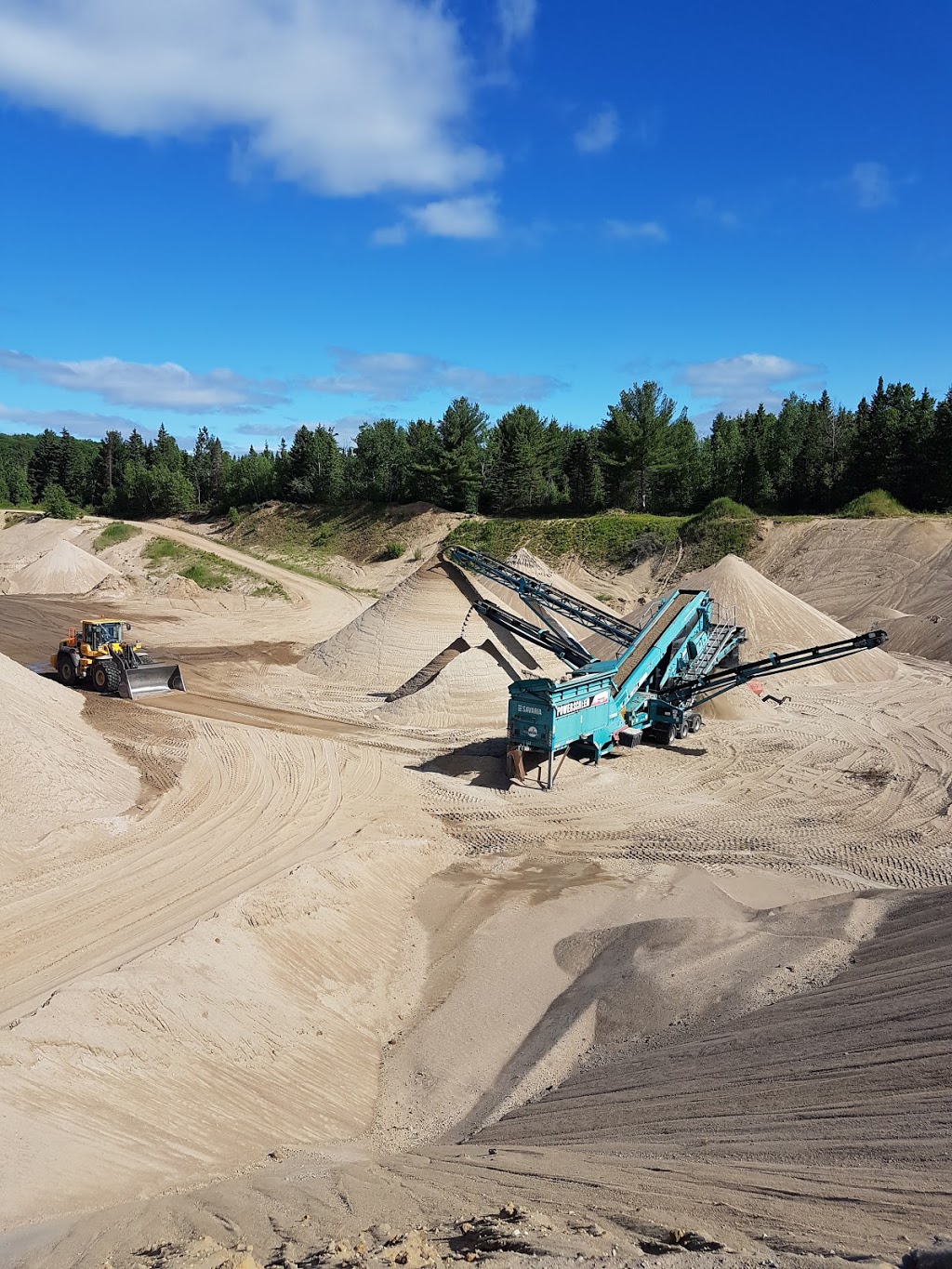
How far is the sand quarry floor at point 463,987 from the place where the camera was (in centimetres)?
520

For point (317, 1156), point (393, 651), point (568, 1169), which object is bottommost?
point (317, 1156)

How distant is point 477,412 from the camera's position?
54.1 meters

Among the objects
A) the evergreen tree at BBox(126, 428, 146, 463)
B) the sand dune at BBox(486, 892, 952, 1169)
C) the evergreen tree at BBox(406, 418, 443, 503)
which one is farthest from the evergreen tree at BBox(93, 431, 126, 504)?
the sand dune at BBox(486, 892, 952, 1169)

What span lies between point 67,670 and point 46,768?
1100cm

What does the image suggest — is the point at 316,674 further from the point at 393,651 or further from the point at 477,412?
the point at 477,412

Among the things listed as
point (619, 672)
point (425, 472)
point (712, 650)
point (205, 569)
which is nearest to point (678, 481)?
point (425, 472)

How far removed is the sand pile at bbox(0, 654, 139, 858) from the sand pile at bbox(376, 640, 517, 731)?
23.2ft

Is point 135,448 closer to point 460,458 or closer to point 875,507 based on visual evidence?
point 460,458

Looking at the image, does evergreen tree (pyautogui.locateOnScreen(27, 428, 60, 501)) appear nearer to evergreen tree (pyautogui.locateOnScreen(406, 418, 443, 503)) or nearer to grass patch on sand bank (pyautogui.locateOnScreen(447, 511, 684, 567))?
evergreen tree (pyautogui.locateOnScreen(406, 418, 443, 503))

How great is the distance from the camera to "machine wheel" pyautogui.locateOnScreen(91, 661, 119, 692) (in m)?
23.3

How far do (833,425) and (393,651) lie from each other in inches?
1450

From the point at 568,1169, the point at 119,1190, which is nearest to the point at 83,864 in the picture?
the point at 119,1190

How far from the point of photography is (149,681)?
23.7m

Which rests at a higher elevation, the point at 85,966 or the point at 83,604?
the point at 83,604
